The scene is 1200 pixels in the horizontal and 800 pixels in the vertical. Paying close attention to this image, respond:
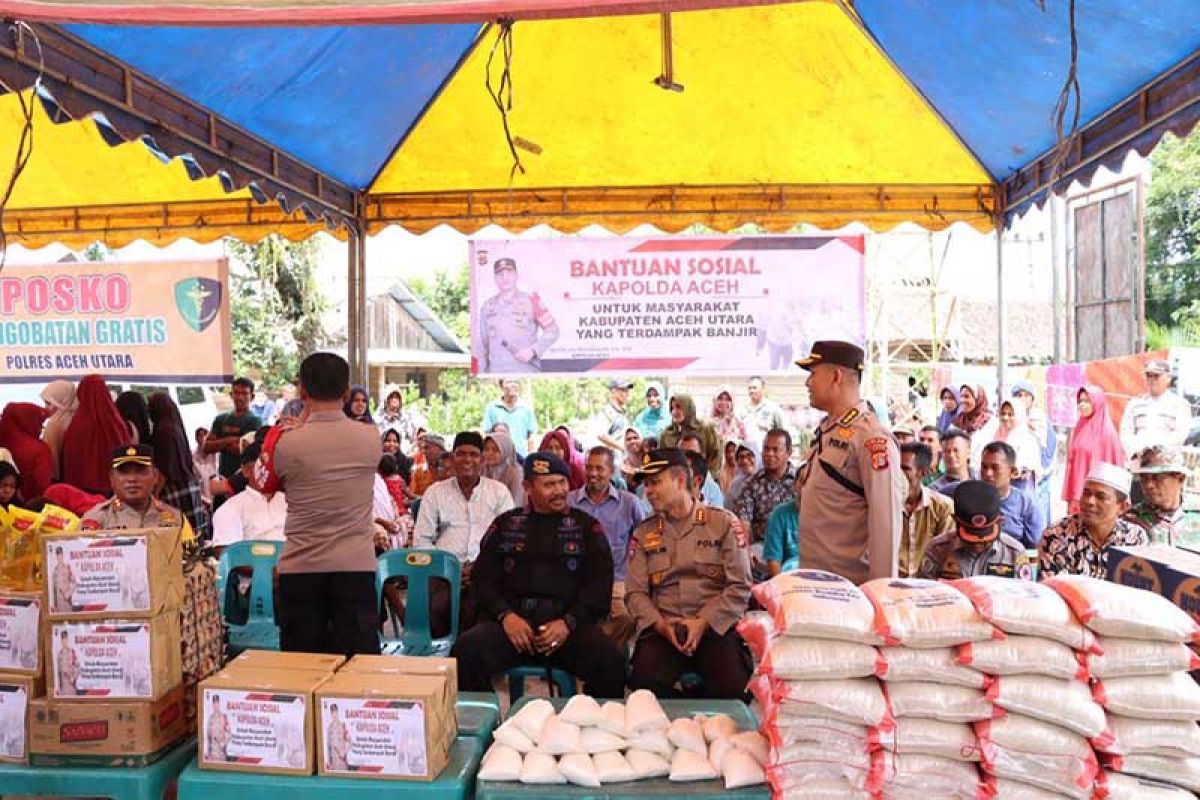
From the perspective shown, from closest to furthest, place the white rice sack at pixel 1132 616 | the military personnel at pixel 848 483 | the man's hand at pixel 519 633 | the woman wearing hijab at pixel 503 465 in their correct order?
1. the white rice sack at pixel 1132 616
2. the military personnel at pixel 848 483
3. the man's hand at pixel 519 633
4. the woman wearing hijab at pixel 503 465

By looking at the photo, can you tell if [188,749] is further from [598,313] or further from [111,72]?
[598,313]

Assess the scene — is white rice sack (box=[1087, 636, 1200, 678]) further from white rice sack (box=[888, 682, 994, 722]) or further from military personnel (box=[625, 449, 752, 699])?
military personnel (box=[625, 449, 752, 699])

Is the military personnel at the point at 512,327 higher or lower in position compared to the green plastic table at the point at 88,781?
higher

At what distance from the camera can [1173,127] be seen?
436 cm

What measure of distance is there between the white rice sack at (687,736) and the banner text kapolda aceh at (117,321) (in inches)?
211

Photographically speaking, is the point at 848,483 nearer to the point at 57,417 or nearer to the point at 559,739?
the point at 559,739

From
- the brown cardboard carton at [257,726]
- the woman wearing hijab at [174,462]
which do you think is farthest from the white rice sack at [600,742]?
the woman wearing hijab at [174,462]

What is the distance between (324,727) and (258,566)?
2.52 meters

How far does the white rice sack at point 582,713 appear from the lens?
240 cm

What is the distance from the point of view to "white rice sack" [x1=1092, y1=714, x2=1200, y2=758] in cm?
204

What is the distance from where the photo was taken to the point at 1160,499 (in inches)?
162

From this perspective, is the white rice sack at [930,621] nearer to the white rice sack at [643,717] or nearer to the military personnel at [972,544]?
the white rice sack at [643,717]

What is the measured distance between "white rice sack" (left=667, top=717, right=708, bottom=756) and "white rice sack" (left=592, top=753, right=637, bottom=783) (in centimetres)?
16

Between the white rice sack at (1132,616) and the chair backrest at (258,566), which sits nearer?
the white rice sack at (1132,616)
